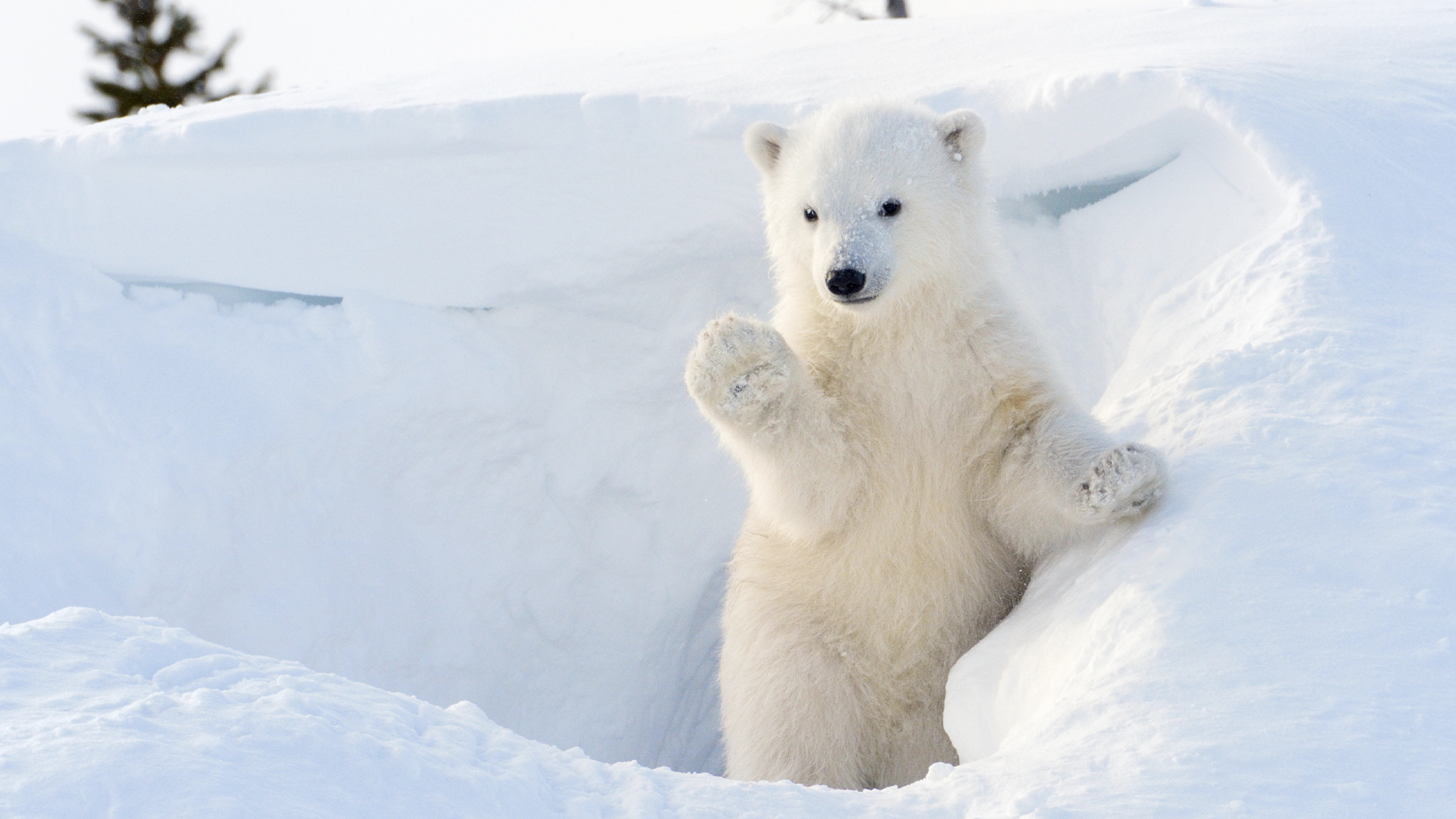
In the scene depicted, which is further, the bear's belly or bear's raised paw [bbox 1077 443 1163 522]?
the bear's belly

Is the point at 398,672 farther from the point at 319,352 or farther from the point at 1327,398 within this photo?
the point at 1327,398

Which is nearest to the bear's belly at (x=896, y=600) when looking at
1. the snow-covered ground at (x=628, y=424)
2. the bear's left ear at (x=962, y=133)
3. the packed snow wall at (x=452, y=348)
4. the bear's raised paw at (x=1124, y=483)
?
the snow-covered ground at (x=628, y=424)

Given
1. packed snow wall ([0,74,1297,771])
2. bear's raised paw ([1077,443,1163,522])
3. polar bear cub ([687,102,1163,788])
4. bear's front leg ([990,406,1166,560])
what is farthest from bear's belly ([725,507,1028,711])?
packed snow wall ([0,74,1297,771])

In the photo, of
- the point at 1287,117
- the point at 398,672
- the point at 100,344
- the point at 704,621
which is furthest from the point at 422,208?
the point at 1287,117

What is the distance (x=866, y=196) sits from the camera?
2777mm

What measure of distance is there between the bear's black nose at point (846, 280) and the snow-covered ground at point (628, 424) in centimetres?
79

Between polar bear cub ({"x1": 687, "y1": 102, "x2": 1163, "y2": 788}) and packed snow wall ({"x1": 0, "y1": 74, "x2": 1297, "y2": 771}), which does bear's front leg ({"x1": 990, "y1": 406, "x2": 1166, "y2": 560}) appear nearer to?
polar bear cub ({"x1": 687, "y1": 102, "x2": 1163, "y2": 788})

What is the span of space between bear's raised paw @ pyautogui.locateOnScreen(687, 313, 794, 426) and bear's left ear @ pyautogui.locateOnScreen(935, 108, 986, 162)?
2.73ft

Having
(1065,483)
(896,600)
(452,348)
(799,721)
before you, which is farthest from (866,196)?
(452,348)

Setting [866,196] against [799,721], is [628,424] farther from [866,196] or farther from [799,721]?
[866,196]

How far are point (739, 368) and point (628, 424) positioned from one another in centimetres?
222

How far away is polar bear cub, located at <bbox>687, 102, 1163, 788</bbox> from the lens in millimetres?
2697

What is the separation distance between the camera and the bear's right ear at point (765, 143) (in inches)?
123

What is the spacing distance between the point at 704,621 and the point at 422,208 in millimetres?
2184
